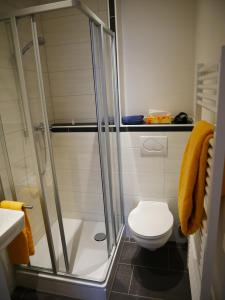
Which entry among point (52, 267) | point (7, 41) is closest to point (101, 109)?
point (7, 41)

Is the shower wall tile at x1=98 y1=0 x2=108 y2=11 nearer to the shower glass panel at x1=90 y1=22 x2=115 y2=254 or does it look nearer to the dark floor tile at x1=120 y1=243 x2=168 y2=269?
the shower glass panel at x1=90 y1=22 x2=115 y2=254

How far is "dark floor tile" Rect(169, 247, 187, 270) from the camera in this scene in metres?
1.95

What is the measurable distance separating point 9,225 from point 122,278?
117cm

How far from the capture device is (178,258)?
2.04 metres

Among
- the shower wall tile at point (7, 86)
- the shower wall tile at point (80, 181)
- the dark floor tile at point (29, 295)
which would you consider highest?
the shower wall tile at point (7, 86)

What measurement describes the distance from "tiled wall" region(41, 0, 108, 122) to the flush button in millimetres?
513

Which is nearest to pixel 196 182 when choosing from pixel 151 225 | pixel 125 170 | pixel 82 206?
pixel 151 225

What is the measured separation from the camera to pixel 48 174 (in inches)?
61.1

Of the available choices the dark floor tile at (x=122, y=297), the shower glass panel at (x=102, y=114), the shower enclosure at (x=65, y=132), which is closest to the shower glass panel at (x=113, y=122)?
the shower enclosure at (x=65, y=132)

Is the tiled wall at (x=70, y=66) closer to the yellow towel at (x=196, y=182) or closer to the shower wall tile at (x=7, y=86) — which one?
the shower wall tile at (x=7, y=86)

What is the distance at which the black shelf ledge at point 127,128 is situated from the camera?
1917mm

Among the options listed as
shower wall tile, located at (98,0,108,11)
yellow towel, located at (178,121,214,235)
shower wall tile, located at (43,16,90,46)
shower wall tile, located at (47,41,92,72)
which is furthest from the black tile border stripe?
shower wall tile, located at (98,0,108,11)

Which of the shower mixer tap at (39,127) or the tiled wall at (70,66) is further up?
the tiled wall at (70,66)

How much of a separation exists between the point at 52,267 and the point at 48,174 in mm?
778
